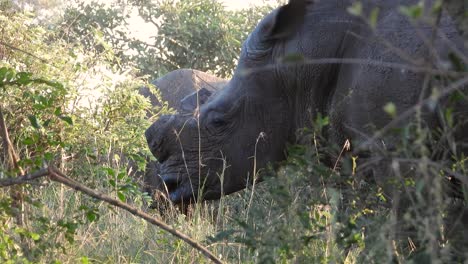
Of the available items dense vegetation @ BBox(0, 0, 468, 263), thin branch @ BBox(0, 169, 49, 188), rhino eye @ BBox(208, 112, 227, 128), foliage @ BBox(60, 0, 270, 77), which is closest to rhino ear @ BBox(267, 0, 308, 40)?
dense vegetation @ BBox(0, 0, 468, 263)

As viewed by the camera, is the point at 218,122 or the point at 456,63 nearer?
the point at 456,63

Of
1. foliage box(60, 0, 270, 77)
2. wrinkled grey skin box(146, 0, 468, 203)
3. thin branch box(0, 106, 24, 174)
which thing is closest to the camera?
thin branch box(0, 106, 24, 174)

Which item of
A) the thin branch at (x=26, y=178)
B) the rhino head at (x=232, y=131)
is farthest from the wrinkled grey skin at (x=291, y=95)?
the thin branch at (x=26, y=178)

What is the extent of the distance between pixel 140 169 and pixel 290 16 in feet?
8.71

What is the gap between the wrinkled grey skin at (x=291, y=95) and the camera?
464 cm

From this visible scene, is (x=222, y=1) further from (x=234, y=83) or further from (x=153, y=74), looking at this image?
(x=234, y=83)

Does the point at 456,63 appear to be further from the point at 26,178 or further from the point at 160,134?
the point at 160,134

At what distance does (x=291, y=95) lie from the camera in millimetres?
5648

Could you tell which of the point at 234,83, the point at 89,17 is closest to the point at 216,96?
the point at 234,83

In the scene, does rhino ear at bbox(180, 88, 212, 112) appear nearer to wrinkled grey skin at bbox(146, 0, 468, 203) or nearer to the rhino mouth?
wrinkled grey skin at bbox(146, 0, 468, 203)

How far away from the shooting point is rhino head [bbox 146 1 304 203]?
5802 millimetres

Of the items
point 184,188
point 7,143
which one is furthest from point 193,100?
point 7,143

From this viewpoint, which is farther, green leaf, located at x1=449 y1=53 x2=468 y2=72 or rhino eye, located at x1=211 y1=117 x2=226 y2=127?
rhino eye, located at x1=211 y1=117 x2=226 y2=127

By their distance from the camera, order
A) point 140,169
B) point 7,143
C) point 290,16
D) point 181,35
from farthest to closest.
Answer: point 181,35 < point 140,169 < point 290,16 < point 7,143
